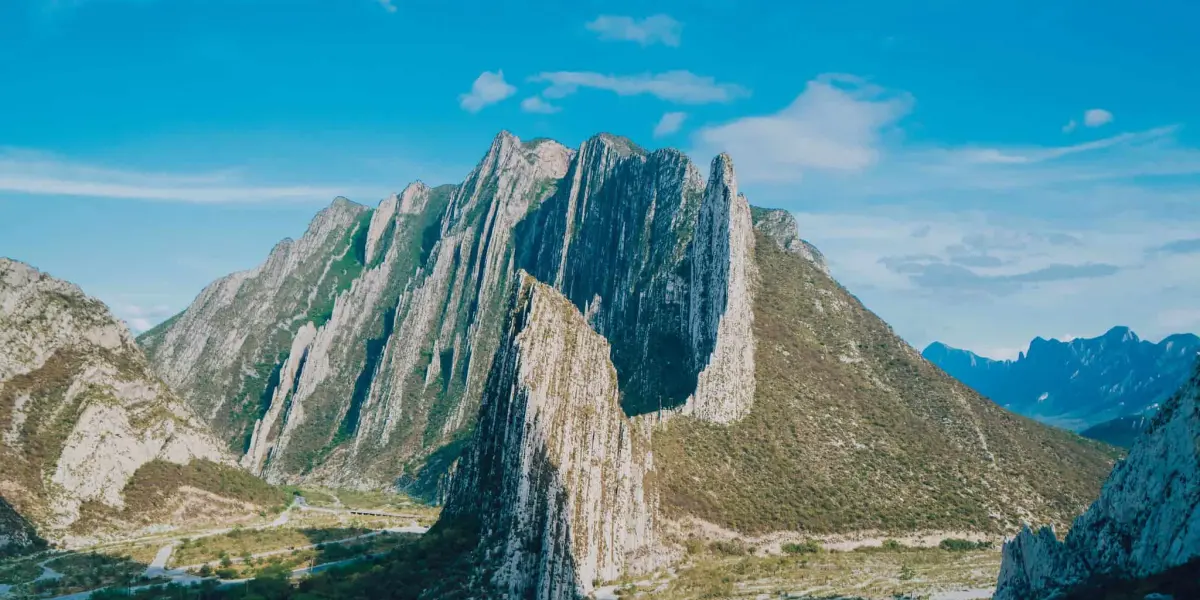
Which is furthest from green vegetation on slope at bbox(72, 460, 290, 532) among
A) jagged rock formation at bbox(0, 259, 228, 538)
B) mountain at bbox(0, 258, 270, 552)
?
jagged rock formation at bbox(0, 259, 228, 538)

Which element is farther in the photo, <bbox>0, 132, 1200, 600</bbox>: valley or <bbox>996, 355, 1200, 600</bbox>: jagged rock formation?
<bbox>0, 132, 1200, 600</bbox>: valley

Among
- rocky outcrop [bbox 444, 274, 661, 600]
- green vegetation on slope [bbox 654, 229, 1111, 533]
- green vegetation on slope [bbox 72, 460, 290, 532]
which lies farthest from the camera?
green vegetation on slope [bbox 72, 460, 290, 532]

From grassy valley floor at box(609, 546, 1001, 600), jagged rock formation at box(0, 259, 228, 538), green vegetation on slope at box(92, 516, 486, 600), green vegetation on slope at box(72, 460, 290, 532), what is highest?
jagged rock formation at box(0, 259, 228, 538)

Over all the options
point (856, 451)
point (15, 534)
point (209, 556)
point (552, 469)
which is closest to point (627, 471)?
point (552, 469)

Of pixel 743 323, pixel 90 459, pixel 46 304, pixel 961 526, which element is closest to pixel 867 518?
pixel 961 526

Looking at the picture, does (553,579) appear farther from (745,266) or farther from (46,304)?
(46,304)

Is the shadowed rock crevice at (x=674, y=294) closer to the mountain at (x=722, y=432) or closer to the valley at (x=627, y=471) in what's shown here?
the mountain at (x=722, y=432)

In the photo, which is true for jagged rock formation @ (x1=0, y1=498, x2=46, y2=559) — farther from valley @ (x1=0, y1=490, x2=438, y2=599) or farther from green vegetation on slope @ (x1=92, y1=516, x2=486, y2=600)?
green vegetation on slope @ (x1=92, y1=516, x2=486, y2=600)
